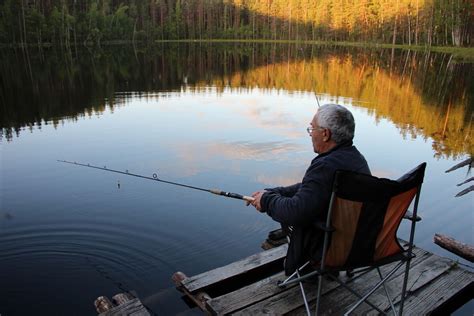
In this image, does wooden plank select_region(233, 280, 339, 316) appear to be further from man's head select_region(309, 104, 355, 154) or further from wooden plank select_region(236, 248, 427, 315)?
man's head select_region(309, 104, 355, 154)

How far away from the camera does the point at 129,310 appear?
3.77 meters

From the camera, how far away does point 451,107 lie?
17.5 m

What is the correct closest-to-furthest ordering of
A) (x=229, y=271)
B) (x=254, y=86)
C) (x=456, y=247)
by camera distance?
(x=229, y=271) → (x=456, y=247) → (x=254, y=86)

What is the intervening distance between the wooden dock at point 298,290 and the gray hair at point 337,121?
1628 mm

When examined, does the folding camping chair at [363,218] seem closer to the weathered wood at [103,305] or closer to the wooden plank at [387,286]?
the wooden plank at [387,286]

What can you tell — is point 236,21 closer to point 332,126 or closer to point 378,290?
point 378,290

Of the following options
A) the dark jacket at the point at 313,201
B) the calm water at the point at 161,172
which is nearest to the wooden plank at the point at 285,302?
the dark jacket at the point at 313,201

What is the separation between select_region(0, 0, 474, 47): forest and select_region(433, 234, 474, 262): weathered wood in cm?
5957

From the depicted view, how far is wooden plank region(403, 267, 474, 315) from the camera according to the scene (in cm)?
373

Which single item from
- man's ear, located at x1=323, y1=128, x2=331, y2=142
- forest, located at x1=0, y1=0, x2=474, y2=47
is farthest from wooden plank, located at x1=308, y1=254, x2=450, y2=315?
forest, located at x1=0, y1=0, x2=474, y2=47

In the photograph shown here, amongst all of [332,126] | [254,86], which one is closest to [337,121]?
[332,126]

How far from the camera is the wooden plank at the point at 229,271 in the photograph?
4.24 metres

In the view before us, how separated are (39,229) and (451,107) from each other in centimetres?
1708

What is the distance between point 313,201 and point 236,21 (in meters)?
110
